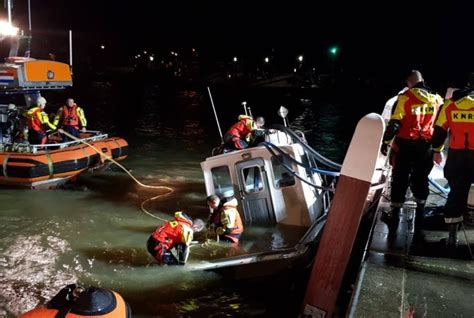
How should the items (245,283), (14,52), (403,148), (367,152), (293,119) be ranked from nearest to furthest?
(367,152), (403,148), (245,283), (14,52), (293,119)

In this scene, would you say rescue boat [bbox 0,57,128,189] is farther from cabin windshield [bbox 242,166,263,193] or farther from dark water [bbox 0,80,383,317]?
cabin windshield [bbox 242,166,263,193]

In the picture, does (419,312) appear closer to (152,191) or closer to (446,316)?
(446,316)

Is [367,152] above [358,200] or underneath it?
above

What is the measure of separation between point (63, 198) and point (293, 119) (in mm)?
25737

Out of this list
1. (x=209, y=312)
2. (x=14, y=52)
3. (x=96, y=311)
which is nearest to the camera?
(x=96, y=311)

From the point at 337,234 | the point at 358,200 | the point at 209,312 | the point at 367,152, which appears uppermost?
the point at 367,152

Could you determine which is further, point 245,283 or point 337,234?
point 245,283

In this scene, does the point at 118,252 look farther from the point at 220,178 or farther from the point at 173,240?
the point at 220,178

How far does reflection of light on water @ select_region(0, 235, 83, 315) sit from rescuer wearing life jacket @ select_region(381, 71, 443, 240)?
173 inches

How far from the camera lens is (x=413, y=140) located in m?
→ 5.39

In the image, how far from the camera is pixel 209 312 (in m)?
5.91

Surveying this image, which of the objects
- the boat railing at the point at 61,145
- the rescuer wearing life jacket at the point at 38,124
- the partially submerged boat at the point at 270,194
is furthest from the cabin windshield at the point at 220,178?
the rescuer wearing life jacket at the point at 38,124

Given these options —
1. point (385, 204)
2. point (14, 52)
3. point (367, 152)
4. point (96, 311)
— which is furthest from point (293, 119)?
point (96, 311)

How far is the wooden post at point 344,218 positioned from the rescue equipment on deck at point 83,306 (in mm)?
2322
